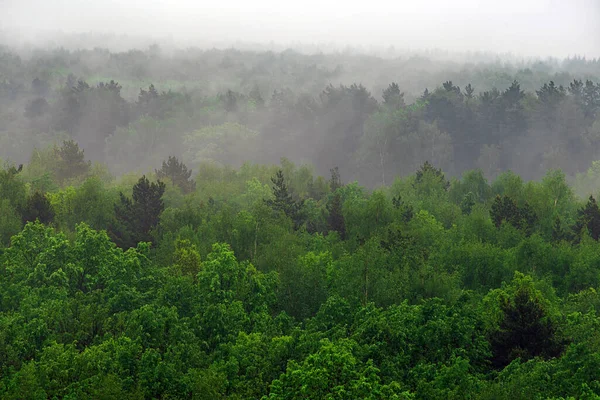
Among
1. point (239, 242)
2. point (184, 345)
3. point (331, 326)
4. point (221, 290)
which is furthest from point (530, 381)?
point (239, 242)

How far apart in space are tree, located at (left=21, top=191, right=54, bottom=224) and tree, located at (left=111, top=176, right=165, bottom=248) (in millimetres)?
7660

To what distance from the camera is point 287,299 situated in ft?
213

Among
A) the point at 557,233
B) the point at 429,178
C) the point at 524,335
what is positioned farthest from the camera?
the point at 429,178

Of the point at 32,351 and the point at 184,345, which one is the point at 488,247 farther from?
the point at 32,351

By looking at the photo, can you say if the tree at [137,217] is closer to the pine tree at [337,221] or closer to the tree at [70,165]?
the pine tree at [337,221]

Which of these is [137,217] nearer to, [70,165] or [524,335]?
[524,335]

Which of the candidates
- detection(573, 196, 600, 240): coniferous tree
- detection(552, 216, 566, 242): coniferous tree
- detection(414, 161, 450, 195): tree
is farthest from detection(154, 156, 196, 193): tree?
detection(573, 196, 600, 240): coniferous tree

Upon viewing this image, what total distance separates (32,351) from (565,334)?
33446 millimetres

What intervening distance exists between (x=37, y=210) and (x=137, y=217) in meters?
11.7

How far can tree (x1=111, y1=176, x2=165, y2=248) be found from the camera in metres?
85.5

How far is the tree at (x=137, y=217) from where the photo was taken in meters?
85.5

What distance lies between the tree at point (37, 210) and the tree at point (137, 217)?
7.66 m

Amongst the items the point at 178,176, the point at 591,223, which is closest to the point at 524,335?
the point at 591,223

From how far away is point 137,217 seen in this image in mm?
87625
